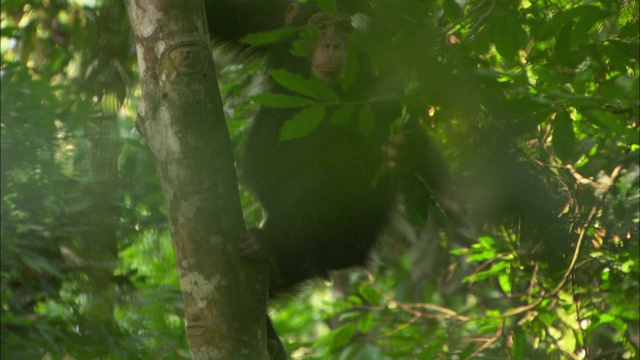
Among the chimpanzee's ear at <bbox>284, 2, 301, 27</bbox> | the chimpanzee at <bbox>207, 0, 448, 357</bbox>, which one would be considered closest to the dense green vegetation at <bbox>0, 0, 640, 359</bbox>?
the chimpanzee at <bbox>207, 0, 448, 357</bbox>

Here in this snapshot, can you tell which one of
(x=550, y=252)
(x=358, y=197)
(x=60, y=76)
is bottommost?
(x=550, y=252)

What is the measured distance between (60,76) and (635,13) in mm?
3344

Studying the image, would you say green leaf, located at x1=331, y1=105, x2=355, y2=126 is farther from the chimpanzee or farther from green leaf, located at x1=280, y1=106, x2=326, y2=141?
the chimpanzee

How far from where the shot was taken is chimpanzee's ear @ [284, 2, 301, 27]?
3.96 metres

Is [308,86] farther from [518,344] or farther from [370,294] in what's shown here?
[370,294]

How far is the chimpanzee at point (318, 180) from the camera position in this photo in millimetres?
3498

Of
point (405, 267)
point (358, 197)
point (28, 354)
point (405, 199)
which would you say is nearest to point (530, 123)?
point (405, 199)

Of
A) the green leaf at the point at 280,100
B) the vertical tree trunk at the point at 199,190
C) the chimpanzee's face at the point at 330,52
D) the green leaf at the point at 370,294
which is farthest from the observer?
the green leaf at the point at 370,294

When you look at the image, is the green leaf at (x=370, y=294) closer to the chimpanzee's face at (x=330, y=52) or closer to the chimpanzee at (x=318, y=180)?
the chimpanzee at (x=318, y=180)

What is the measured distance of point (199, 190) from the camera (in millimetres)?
2400

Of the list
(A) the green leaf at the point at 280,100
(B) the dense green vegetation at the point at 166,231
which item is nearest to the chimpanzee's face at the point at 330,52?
(B) the dense green vegetation at the point at 166,231

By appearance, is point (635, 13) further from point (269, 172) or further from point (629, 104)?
point (269, 172)

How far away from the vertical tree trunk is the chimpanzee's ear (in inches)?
60.4

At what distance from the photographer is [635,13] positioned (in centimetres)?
277
